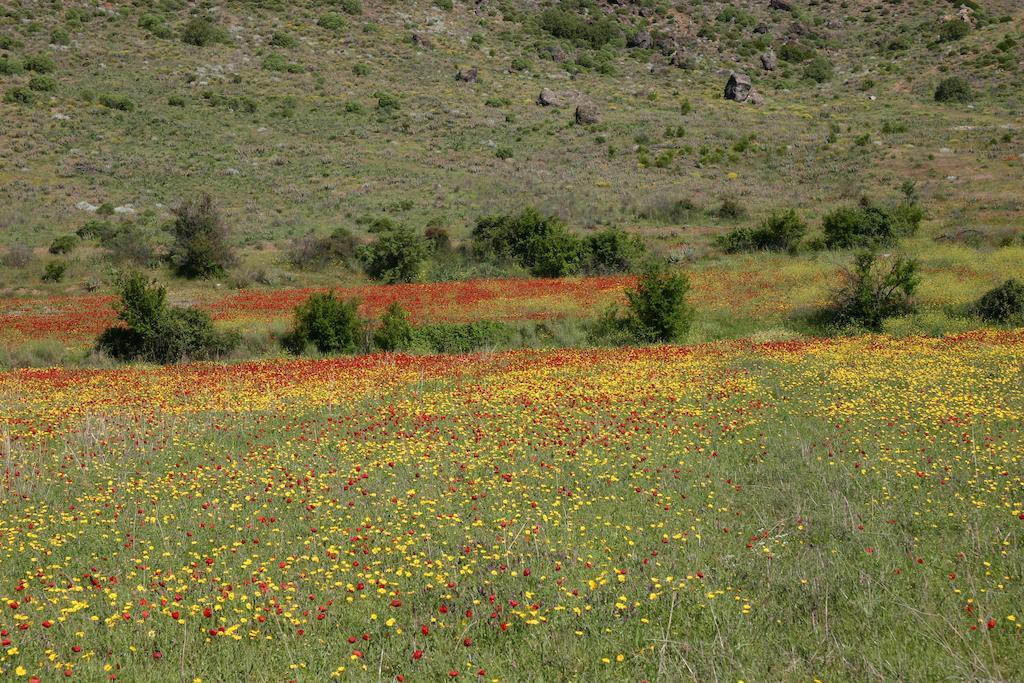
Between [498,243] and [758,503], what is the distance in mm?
33497

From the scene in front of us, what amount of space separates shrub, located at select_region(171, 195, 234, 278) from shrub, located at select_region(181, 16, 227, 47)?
161ft

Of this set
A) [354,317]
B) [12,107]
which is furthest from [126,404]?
[12,107]

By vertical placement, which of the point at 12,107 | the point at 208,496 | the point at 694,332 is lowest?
the point at 694,332

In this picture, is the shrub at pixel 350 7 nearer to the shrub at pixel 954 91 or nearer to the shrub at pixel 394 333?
the shrub at pixel 954 91

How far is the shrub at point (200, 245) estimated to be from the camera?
39781mm

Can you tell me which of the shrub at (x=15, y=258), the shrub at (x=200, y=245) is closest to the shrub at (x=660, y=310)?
the shrub at (x=200, y=245)

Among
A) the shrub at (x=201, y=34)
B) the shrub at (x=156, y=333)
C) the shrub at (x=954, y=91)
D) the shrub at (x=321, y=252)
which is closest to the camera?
the shrub at (x=156, y=333)

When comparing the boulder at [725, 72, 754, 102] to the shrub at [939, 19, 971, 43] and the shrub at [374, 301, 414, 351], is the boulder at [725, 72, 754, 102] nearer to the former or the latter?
the shrub at [939, 19, 971, 43]

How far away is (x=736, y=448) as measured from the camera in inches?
503

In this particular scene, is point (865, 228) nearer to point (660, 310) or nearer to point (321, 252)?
point (660, 310)

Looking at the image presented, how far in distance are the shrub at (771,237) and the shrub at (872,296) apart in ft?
43.9

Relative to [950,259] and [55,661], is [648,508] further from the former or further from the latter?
[950,259]

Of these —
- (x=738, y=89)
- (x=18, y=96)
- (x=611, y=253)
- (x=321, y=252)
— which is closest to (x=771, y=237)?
(x=611, y=253)

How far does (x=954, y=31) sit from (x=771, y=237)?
7653 centimetres
